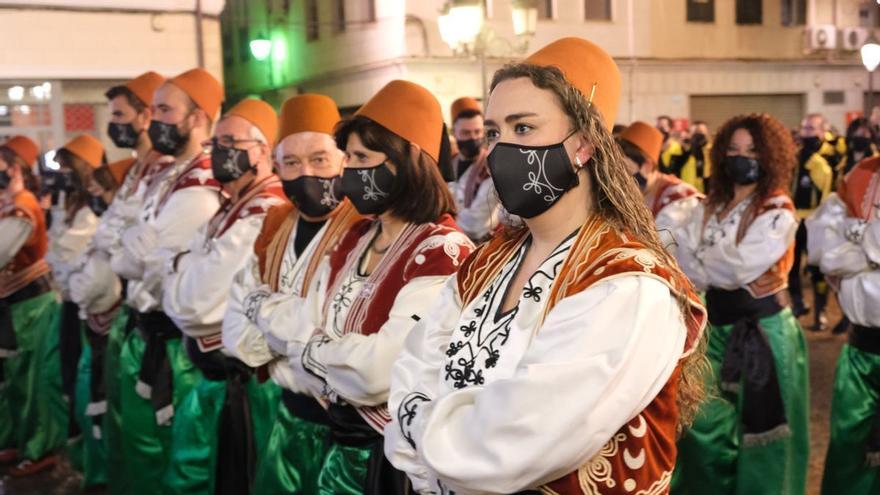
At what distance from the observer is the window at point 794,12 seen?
20.0 meters

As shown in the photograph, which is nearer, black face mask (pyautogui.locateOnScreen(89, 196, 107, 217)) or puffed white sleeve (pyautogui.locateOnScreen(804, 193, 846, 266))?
puffed white sleeve (pyautogui.locateOnScreen(804, 193, 846, 266))

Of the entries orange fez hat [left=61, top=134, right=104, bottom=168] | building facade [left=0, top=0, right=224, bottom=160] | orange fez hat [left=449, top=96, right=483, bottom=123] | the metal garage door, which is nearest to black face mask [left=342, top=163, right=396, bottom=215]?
orange fez hat [left=61, top=134, right=104, bottom=168]

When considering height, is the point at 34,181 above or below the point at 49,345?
above

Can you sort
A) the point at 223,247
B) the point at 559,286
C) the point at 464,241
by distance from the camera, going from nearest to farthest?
1. the point at 559,286
2. the point at 464,241
3. the point at 223,247

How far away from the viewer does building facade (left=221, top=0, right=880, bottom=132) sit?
56.6ft

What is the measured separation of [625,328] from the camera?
196cm

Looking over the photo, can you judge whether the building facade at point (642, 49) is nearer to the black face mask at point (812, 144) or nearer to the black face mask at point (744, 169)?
the black face mask at point (812, 144)

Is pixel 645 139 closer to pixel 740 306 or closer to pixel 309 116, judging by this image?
pixel 740 306

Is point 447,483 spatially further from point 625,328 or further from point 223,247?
point 223,247

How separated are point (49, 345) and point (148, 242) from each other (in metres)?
2.14

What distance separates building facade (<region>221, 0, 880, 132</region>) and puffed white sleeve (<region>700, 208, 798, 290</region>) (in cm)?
1095

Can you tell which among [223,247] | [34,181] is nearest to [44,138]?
[34,181]

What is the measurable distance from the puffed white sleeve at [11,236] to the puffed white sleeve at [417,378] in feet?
14.3

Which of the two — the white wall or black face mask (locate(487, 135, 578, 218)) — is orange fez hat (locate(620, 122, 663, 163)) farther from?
the white wall
